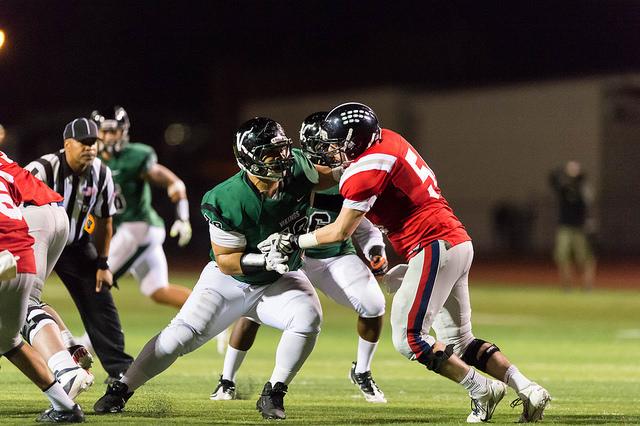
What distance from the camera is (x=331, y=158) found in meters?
6.69

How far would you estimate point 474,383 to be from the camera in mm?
6535

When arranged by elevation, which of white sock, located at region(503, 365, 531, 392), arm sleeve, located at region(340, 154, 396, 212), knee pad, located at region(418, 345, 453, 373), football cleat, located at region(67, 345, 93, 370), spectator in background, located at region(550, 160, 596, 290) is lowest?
spectator in background, located at region(550, 160, 596, 290)

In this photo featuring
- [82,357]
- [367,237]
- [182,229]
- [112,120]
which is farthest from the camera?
[182,229]

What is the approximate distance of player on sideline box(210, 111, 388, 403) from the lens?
7.82m

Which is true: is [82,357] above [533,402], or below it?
below

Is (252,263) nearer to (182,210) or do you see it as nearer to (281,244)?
(281,244)

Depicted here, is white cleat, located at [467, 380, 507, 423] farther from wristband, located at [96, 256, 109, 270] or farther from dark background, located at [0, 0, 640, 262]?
dark background, located at [0, 0, 640, 262]

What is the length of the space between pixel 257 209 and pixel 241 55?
41.6 m

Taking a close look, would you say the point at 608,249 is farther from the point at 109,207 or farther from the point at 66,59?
the point at 109,207

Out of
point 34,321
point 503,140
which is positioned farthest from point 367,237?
point 503,140

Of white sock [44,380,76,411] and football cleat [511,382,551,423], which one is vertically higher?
white sock [44,380,76,411]

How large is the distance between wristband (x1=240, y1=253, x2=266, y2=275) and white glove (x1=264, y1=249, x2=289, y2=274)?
32 mm

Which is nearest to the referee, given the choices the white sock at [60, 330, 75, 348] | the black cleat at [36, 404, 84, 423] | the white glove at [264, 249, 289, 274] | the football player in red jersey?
the white sock at [60, 330, 75, 348]

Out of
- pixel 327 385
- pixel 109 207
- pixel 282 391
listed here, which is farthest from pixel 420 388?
pixel 109 207
